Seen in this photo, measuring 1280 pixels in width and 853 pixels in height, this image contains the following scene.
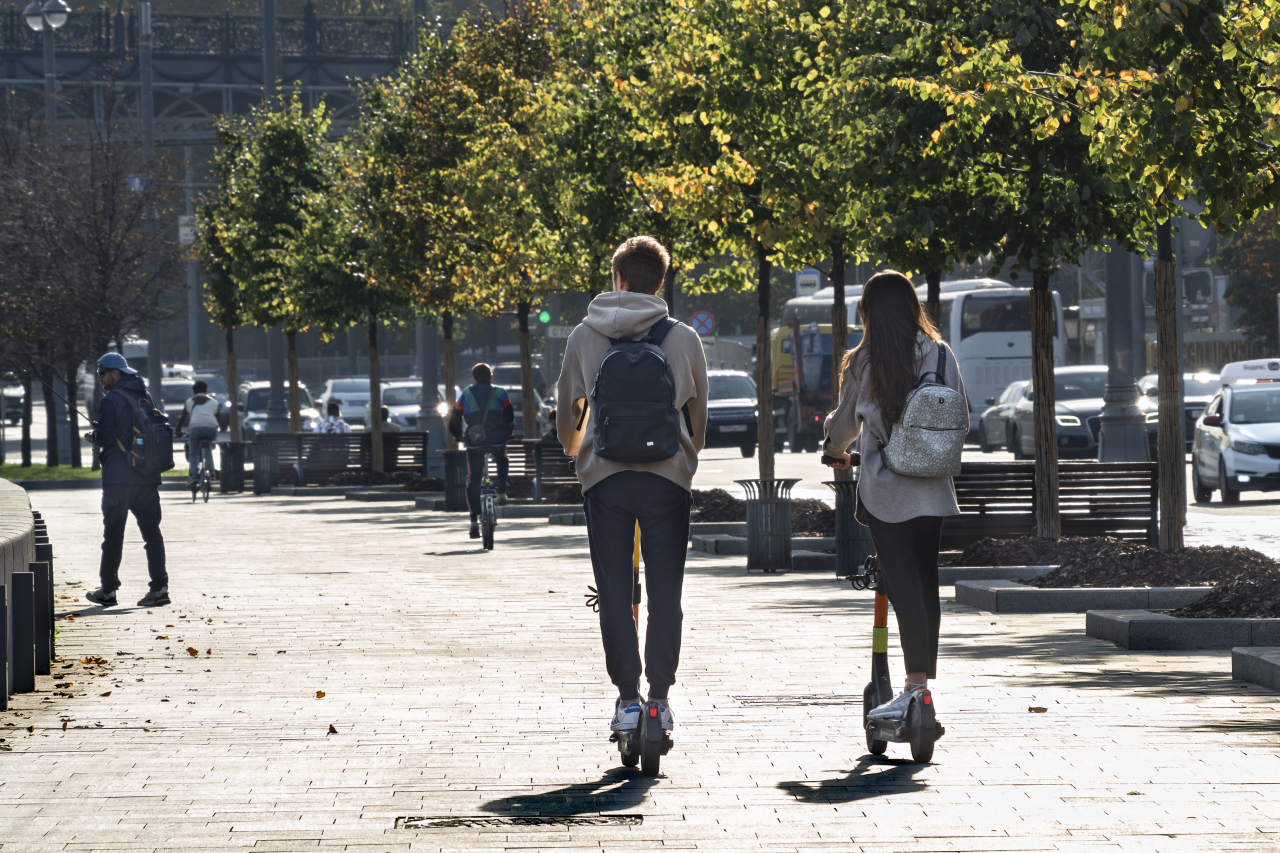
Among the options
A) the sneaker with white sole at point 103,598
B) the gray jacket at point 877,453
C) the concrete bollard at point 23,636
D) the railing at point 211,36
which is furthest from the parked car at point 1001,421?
the gray jacket at point 877,453

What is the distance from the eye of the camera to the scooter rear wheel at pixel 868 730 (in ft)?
21.4

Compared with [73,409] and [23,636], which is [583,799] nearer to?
[23,636]

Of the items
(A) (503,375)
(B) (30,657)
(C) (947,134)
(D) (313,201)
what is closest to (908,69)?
(C) (947,134)

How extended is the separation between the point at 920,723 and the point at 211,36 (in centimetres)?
5785

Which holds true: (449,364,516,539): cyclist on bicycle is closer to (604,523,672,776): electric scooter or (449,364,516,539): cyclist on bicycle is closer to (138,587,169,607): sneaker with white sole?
(138,587,169,607): sneaker with white sole

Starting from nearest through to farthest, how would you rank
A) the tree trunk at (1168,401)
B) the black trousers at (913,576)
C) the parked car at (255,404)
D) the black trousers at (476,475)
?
the black trousers at (913,576), the tree trunk at (1168,401), the black trousers at (476,475), the parked car at (255,404)

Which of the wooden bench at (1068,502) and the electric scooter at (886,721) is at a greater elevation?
the wooden bench at (1068,502)

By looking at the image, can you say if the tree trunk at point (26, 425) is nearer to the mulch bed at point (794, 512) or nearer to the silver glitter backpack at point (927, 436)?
the mulch bed at point (794, 512)

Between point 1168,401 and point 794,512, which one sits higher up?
point 1168,401

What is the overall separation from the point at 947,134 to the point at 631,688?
6.42 metres

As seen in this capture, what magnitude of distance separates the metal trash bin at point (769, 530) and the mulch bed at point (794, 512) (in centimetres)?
140

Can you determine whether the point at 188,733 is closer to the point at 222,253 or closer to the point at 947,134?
the point at 947,134

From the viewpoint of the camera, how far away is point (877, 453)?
6473 mm

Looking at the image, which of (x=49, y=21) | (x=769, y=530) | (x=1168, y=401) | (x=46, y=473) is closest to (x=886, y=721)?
(x=1168, y=401)
